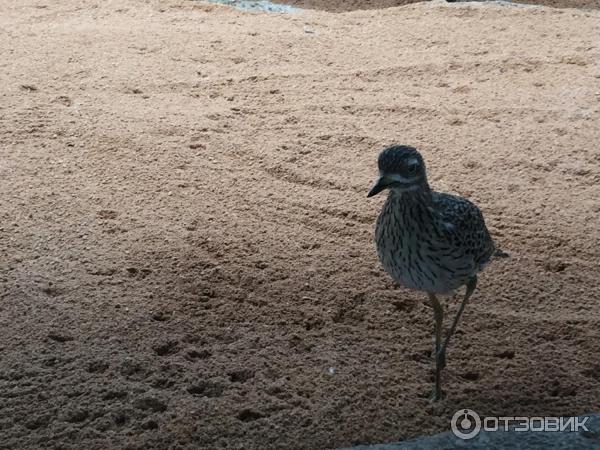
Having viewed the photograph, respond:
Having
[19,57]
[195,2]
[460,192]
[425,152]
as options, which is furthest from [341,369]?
[195,2]

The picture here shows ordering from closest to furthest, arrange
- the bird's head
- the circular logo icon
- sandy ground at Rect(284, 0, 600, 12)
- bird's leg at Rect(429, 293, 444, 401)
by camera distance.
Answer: the circular logo icon → the bird's head → bird's leg at Rect(429, 293, 444, 401) → sandy ground at Rect(284, 0, 600, 12)

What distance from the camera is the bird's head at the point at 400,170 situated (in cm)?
351

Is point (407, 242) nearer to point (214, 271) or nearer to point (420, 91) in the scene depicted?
point (214, 271)

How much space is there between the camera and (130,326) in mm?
4215

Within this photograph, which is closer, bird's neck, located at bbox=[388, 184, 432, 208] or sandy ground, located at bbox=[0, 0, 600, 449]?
bird's neck, located at bbox=[388, 184, 432, 208]

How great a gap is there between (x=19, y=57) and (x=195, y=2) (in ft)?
5.84

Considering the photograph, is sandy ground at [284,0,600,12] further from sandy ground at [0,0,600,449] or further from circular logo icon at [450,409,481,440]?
circular logo icon at [450,409,481,440]

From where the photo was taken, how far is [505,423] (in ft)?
11.6

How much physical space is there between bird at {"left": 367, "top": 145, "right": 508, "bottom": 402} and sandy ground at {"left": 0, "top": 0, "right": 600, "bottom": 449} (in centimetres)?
51

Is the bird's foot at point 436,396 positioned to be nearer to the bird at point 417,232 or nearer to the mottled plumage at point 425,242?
the bird at point 417,232

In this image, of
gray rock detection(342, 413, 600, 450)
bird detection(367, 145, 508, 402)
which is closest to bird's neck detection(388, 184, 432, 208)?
bird detection(367, 145, 508, 402)

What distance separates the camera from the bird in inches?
139

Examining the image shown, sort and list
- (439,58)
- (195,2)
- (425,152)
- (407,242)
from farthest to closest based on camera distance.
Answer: (195,2) → (439,58) → (425,152) → (407,242)

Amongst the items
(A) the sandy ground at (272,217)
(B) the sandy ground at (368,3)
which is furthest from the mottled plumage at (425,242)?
(B) the sandy ground at (368,3)
